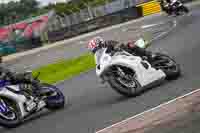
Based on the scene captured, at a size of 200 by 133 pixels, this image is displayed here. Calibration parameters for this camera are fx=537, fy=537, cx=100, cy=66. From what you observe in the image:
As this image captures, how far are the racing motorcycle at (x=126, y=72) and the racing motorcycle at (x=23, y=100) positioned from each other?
1.25 meters

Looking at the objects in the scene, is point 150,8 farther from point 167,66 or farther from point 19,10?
point 19,10

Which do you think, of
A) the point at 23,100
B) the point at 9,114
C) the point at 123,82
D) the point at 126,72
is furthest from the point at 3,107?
the point at 126,72

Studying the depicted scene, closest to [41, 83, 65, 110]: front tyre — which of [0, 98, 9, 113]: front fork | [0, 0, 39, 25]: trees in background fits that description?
[0, 98, 9, 113]: front fork

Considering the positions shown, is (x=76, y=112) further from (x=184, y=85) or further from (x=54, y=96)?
(x=184, y=85)

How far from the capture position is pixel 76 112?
35.7 ft

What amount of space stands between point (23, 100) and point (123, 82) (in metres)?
2.09

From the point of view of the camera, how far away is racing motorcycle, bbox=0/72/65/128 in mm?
10633

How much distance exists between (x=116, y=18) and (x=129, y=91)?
117ft

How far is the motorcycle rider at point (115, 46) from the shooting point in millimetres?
11148

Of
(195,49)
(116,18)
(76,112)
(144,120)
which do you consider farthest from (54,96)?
(116,18)

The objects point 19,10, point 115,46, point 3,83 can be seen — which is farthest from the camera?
point 19,10

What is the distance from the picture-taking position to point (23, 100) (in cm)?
1104

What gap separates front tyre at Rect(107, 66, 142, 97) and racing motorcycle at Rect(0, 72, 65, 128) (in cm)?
155

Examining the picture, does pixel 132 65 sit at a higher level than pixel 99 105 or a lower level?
higher
